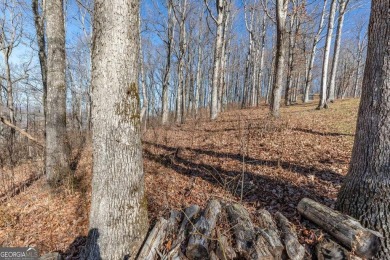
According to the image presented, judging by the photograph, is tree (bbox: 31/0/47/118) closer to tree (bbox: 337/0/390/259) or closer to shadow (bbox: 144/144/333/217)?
shadow (bbox: 144/144/333/217)

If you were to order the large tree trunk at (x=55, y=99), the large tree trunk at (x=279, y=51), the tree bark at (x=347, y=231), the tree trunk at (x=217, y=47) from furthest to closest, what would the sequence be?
1. the tree trunk at (x=217, y=47)
2. the large tree trunk at (x=279, y=51)
3. the large tree trunk at (x=55, y=99)
4. the tree bark at (x=347, y=231)

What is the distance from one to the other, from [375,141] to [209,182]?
314cm

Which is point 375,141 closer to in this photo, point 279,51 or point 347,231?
point 347,231

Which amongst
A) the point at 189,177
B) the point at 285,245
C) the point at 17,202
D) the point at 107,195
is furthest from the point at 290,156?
the point at 17,202

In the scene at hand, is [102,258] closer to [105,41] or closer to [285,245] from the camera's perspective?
[285,245]

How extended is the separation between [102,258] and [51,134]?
11.3 feet

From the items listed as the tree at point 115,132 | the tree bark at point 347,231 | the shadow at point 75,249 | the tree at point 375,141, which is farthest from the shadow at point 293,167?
the shadow at point 75,249

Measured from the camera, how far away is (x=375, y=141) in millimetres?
2461

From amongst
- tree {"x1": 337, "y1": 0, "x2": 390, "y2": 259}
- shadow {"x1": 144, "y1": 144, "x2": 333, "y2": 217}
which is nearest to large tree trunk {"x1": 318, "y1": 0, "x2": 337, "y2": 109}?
shadow {"x1": 144, "y1": 144, "x2": 333, "y2": 217}

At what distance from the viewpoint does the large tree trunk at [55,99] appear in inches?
179

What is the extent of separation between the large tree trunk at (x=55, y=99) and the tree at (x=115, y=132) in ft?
9.41

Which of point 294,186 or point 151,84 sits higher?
point 151,84

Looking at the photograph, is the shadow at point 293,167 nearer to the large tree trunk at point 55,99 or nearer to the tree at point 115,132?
the tree at point 115,132

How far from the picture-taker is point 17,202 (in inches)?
183
